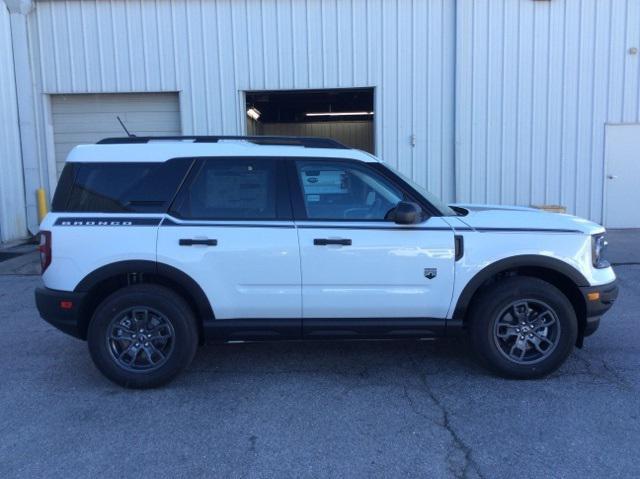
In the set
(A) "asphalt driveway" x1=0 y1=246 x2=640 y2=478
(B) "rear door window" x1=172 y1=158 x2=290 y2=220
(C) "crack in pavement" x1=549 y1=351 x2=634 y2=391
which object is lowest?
(C) "crack in pavement" x1=549 y1=351 x2=634 y2=391

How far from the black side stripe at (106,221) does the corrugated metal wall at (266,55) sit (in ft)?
25.7

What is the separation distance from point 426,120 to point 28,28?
328 inches

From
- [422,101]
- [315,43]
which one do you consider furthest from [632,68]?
[315,43]

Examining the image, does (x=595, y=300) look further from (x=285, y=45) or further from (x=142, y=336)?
(x=285, y=45)

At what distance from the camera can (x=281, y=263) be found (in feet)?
14.3

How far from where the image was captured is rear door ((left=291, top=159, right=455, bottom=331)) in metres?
4.36

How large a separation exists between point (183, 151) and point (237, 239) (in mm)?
863

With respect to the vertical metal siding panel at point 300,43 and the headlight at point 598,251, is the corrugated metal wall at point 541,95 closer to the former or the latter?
the vertical metal siding panel at point 300,43

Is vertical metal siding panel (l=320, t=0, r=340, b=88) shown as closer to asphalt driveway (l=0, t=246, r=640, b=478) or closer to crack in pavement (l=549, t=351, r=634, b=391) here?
asphalt driveway (l=0, t=246, r=640, b=478)

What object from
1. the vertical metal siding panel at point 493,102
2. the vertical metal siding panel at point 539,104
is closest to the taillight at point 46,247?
the vertical metal siding panel at point 493,102

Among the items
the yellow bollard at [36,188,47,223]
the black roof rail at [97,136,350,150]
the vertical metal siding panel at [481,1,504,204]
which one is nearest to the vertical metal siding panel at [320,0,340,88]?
the vertical metal siding panel at [481,1,504,204]

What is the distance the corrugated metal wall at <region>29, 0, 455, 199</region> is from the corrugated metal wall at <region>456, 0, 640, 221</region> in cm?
44

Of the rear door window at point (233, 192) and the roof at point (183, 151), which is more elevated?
the roof at point (183, 151)

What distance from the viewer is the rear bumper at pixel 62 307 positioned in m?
4.39
